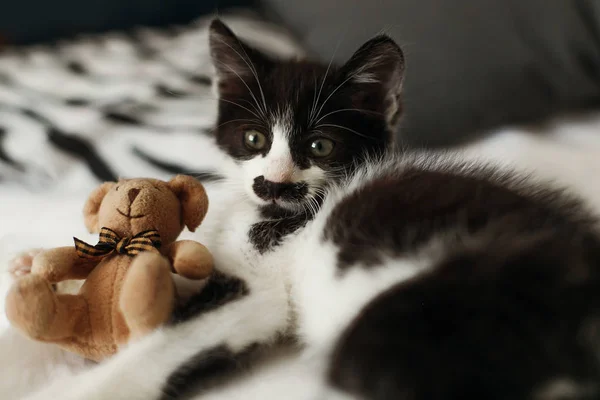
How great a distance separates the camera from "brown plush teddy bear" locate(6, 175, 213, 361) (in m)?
0.72

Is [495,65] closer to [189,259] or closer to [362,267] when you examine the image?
[362,267]

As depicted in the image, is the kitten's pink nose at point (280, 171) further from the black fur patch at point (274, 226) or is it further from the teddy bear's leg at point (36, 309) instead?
the teddy bear's leg at point (36, 309)

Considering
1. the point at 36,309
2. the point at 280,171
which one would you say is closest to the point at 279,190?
the point at 280,171

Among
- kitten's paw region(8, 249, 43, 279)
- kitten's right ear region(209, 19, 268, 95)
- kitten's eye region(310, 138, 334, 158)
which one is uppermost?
kitten's right ear region(209, 19, 268, 95)

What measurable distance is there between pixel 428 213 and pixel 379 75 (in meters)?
0.37

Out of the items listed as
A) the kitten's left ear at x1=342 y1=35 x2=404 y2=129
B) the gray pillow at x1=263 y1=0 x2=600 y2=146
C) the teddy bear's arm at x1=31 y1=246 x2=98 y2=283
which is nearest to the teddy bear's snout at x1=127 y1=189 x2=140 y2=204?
the teddy bear's arm at x1=31 y1=246 x2=98 y2=283

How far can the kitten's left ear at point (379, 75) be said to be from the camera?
40.3 inches

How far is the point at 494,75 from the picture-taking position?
5.02 feet

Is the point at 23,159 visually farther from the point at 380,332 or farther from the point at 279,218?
the point at 380,332

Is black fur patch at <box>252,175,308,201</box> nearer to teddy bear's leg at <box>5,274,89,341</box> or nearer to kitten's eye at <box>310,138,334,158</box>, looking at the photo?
kitten's eye at <box>310,138,334,158</box>

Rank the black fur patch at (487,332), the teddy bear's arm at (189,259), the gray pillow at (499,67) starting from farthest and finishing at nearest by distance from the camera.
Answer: the gray pillow at (499,67), the teddy bear's arm at (189,259), the black fur patch at (487,332)

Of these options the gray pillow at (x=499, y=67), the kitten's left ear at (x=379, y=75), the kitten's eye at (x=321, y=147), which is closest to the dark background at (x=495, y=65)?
the gray pillow at (x=499, y=67)

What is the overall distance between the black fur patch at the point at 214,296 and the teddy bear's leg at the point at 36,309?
0.61 ft

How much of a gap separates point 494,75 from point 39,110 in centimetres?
150
